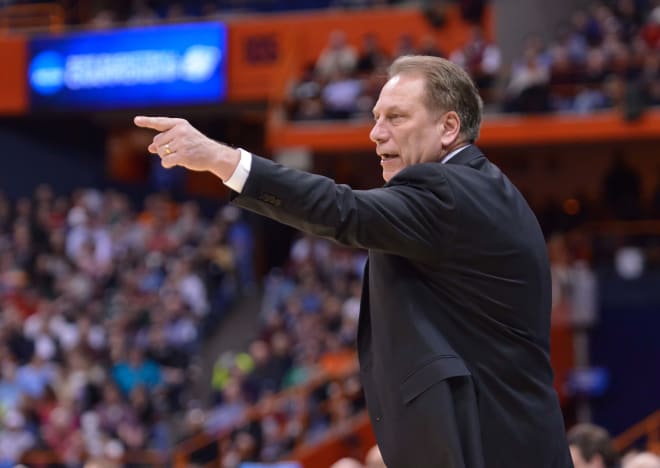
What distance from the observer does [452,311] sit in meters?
3.20

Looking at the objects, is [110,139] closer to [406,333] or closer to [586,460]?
[586,460]

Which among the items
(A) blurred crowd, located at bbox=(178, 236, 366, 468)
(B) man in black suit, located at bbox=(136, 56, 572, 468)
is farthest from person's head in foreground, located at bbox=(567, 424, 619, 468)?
(A) blurred crowd, located at bbox=(178, 236, 366, 468)

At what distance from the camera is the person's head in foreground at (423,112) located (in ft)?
10.7

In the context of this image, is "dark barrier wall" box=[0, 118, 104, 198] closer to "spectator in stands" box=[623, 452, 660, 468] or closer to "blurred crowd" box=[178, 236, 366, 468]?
"blurred crowd" box=[178, 236, 366, 468]

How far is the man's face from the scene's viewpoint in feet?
10.7

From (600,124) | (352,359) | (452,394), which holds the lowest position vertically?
(352,359)

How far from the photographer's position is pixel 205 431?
14750mm

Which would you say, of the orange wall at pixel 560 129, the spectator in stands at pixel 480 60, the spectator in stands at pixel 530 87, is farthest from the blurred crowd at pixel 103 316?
the spectator in stands at pixel 530 87

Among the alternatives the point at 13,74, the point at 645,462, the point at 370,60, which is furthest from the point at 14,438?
the point at 13,74

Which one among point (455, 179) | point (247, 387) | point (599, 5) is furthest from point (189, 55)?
point (455, 179)

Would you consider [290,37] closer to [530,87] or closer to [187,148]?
[530,87]

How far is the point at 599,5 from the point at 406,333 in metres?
17.2

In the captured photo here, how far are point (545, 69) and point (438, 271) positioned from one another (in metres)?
14.8

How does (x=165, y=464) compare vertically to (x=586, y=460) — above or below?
below
